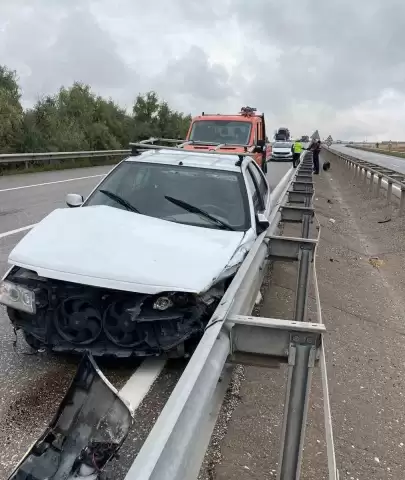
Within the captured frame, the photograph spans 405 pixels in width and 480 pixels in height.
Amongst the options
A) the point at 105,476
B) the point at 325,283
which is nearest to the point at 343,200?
the point at 325,283

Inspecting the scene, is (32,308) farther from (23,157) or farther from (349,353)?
(23,157)

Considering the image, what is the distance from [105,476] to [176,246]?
198 centimetres

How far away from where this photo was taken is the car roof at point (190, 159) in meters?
5.98

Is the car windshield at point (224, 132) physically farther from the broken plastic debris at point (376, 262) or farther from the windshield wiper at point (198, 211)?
the windshield wiper at point (198, 211)

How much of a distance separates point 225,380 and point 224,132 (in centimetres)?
1268

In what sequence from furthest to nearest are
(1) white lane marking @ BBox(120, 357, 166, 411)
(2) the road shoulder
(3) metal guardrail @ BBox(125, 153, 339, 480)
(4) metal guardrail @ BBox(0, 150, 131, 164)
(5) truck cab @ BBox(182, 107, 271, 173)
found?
1. (4) metal guardrail @ BBox(0, 150, 131, 164)
2. (5) truck cab @ BBox(182, 107, 271, 173)
3. (1) white lane marking @ BBox(120, 357, 166, 411)
4. (2) the road shoulder
5. (3) metal guardrail @ BBox(125, 153, 339, 480)

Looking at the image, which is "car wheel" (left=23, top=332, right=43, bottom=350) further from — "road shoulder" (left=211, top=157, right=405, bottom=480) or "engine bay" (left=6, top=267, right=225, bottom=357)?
"road shoulder" (left=211, top=157, right=405, bottom=480)

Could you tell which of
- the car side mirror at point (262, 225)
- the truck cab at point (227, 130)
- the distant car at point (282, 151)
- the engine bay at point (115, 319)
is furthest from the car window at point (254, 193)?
the distant car at point (282, 151)

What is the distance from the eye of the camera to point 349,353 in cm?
509

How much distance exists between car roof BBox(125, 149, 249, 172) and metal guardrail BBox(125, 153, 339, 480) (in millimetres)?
2718

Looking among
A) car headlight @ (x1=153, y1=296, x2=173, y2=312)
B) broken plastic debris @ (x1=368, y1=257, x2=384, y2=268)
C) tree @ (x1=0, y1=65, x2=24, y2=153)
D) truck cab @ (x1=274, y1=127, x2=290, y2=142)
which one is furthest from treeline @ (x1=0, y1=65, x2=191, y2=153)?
car headlight @ (x1=153, y1=296, x2=173, y2=312)

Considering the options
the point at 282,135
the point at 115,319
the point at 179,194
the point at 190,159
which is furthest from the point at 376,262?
the point at 282,135

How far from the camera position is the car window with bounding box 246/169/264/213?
5901mm

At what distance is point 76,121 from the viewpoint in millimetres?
40219
